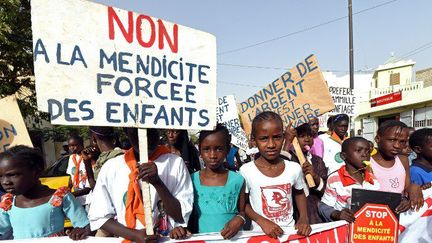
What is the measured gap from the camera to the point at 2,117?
3078 millimetres

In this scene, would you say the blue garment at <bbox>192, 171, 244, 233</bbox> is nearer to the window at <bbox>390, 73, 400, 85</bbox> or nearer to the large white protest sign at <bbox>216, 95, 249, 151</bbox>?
the large white protest sign at <bbox>216, 95, 249, 151</bbox>

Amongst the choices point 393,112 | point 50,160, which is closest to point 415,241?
point 50,160

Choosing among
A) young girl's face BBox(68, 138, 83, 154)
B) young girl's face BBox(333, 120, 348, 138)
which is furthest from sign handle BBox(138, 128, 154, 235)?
young girl's face BBox(333, 120, 348, 138)

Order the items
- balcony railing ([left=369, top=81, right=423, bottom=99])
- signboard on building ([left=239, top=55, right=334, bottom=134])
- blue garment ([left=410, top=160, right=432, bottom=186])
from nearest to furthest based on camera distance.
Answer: blue garment ([left=410, top=160, right=432, bottom=186])
signboard on building ([left=239, top=55, right=334, bottom=134])
balcony railing ([left=369, top=81, right=423, bottom=99])

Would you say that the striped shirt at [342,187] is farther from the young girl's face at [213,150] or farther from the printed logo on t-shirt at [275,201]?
the young girl's face at [213,150]

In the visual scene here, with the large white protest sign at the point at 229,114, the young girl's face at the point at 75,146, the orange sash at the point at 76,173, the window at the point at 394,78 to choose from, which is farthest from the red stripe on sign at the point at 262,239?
the window at the point at 394,78

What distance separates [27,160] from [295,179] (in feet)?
6.45

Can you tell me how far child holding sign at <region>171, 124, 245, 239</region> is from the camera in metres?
2.28

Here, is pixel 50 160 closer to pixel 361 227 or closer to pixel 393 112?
pixel 361 227

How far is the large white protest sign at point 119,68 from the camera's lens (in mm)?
1647

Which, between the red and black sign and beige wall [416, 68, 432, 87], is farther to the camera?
beige wall [416, 68, 432, 87]

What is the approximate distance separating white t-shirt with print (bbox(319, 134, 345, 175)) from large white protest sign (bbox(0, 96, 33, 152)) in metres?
3.63

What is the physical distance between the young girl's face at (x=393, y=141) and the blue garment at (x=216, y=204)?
151cm

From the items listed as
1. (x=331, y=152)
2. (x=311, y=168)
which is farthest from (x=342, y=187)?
(x=331, y=152)
